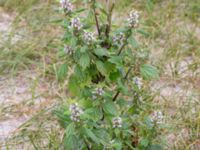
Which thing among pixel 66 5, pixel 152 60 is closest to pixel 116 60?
pixel 66 5

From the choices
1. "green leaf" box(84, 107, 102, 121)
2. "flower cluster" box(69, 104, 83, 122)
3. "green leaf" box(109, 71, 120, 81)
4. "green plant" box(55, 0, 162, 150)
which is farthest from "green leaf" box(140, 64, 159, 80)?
"flower cluster" box(69, 104, 83, 122)

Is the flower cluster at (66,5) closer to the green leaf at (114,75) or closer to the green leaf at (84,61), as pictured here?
the green leaf at (84,61)

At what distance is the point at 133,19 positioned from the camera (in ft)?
6.89

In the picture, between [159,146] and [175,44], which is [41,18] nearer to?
[175,44]

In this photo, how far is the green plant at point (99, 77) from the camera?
2.07 meters

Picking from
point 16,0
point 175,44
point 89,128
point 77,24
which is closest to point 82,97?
point 89,128

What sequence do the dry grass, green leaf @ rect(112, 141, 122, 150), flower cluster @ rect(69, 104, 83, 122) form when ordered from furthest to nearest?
the dry grass, green leaf @ rect(112, 141, 122, 150), flower cluster @ rect(69, 104, 83, 122)

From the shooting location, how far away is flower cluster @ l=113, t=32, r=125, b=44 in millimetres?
2180

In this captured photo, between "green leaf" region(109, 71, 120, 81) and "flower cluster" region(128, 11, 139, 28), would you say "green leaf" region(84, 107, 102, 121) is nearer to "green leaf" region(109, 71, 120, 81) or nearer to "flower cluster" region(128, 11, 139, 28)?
"green leaf" region(109, 71, 120, 81)

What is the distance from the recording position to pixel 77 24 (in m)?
2.05

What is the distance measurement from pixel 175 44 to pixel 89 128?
5.68 feet

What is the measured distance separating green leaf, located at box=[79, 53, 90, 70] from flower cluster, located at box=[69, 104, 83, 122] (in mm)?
189

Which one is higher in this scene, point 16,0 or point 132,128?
point 16,0

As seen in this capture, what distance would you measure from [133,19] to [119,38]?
0.41 feet
